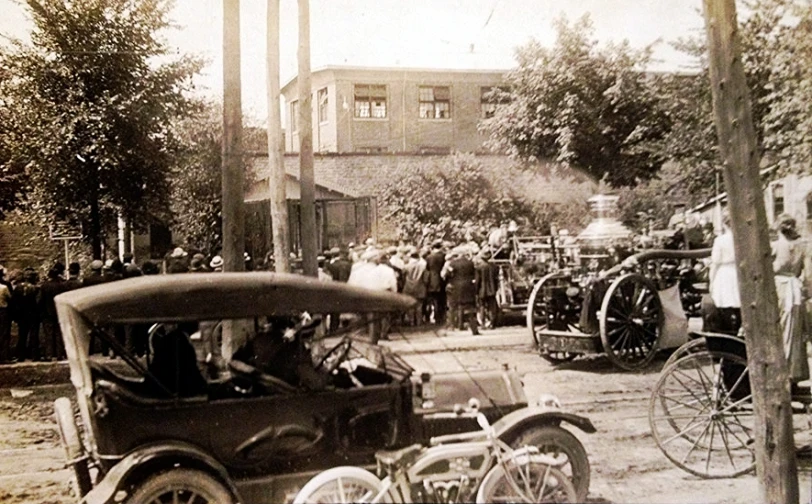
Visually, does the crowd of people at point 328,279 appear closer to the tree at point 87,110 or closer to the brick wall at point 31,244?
the brick wall at point 31,244

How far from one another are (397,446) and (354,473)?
1.32 feet

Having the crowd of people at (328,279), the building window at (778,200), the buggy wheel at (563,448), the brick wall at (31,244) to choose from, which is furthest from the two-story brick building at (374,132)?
the building window at (778,200)

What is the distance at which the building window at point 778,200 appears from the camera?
13.0 ft

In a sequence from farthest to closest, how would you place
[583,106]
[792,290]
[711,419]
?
[792,290] → [711,419] → [583,106]

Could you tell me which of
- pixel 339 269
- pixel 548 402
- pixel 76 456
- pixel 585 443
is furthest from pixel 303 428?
pixel 585 443

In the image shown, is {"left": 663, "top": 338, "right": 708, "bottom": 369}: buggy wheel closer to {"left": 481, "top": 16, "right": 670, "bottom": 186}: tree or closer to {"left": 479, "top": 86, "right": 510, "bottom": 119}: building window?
{"left": 481, "top": 16, "right": 670, "bottom": 186}: tree

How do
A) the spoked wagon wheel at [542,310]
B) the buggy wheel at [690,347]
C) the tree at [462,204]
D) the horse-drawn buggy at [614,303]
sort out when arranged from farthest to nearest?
the horse-drawn buggy at [614,303]
the spoked wagon wheel at [542,310]
the buggy wheel at [690,347]
the tree at [462,204]

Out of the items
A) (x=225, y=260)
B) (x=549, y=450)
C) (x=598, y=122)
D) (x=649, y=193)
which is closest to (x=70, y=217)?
(x=225, y=260)

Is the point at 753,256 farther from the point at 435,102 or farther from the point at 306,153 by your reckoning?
the point at 306,153

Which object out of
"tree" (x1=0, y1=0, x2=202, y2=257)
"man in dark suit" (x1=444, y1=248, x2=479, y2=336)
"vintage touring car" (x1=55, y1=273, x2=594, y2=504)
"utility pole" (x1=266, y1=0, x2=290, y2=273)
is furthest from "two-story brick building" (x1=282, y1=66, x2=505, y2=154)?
"vintage touring car" (x1=55, y1=273, x2=594, y2=504)

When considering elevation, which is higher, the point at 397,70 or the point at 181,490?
the point at 397,70

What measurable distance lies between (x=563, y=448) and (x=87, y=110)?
2.80 metres

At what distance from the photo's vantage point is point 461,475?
2926 millimetres

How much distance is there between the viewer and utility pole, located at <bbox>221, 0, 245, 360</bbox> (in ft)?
10.2
